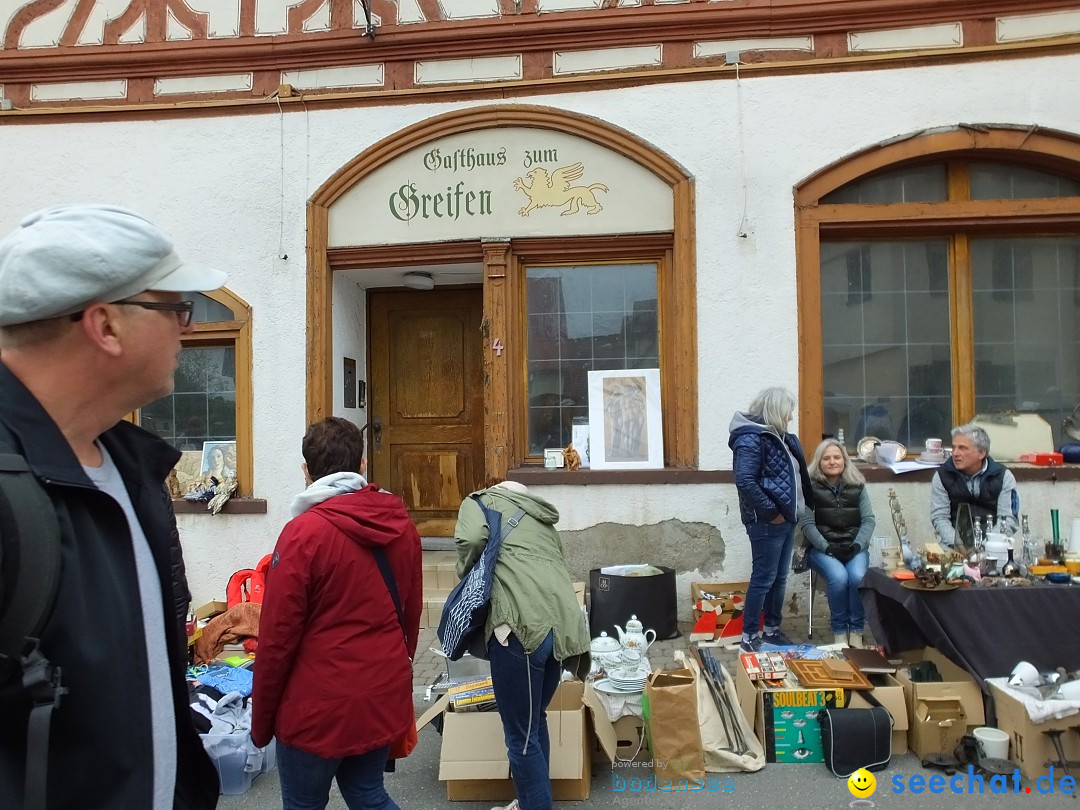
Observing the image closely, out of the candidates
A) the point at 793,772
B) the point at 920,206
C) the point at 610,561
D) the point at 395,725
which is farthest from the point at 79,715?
the point at 920,206

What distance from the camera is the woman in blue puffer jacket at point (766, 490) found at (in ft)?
17.8

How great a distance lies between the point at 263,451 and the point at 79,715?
591 cm

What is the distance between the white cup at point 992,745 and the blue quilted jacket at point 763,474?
1920 mm

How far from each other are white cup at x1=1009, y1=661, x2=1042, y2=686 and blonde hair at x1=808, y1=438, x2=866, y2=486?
1936 millimetres

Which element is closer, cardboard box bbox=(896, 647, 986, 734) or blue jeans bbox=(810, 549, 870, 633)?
cardboard box bbox=(896, 647, 986, 734)

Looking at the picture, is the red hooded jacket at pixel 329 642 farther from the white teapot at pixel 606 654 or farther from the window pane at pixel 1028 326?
the window pane at pixel 1028 326

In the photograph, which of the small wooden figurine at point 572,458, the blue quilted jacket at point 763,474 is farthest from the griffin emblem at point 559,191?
the blue quilted jacket at point 763,474

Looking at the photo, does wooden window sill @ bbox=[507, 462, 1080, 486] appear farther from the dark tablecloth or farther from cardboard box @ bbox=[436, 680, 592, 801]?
cardboard box @ bbox=[436, 680, 592, 801]

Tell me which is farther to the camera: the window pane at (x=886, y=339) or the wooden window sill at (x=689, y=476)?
the window pane at (x=886, y=339)

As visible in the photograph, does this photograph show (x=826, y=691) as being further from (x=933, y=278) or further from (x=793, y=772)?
(x=933, y=278)

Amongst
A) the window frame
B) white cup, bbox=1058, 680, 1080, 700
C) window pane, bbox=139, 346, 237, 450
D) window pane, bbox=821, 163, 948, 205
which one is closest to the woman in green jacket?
white cup, bbox=1058, 680, 1080, 700

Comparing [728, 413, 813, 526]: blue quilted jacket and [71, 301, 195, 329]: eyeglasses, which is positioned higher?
[71, 301, 195, 329]: eyeglasses

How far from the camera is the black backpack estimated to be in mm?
1014

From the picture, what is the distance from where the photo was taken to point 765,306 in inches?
249
